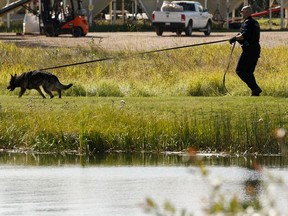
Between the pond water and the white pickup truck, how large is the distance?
3616cm

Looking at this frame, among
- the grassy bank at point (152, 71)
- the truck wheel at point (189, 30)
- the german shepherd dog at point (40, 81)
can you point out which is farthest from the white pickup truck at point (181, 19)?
the german shepherd dog at point (40, 81)

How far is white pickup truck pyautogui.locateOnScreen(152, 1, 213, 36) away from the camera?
182 feet

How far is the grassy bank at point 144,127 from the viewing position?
19.9 m

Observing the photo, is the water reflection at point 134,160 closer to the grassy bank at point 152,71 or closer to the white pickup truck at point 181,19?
the grassy bank at point 152,71

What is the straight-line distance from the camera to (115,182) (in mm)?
16188

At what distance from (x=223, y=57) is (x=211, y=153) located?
12.9 metres

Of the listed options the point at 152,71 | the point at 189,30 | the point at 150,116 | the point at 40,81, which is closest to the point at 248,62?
the point at 150,116

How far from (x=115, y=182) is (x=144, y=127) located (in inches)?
163

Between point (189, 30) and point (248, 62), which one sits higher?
point (248, 62)

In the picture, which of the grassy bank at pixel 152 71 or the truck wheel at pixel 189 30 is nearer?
the grassy bank at pixel 152 71

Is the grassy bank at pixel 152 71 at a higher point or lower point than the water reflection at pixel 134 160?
higher

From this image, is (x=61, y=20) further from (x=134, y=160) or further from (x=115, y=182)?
(x=115, y=182)

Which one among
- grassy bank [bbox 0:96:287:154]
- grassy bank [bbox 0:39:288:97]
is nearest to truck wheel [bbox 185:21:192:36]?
grassy bank [bbox 0:39:288:97]

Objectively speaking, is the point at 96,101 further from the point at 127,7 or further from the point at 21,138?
the point at 127,7
